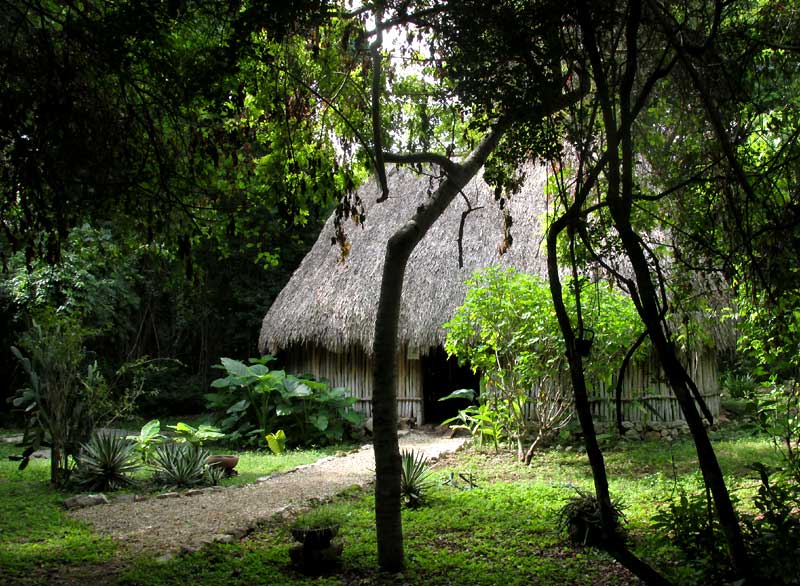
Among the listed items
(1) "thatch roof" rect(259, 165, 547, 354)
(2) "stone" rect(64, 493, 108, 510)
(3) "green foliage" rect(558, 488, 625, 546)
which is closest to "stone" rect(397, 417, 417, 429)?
(1) "thatch roof" rect(259, 165, 547, 354)

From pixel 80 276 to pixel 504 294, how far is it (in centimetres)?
925

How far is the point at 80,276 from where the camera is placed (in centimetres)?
1372

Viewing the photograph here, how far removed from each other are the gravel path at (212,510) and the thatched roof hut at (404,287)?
3.70 metres

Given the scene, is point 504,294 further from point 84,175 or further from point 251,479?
point 84,175

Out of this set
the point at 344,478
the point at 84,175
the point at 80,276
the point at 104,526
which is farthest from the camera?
the point at 80,276

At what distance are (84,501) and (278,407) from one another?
14.9 ft

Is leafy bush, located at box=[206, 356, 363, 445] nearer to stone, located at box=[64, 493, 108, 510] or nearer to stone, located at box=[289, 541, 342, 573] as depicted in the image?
stone, located at box=[64, 493, 108, 510]

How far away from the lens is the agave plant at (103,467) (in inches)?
296

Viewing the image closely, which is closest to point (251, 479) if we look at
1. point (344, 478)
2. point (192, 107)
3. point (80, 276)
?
point (344, 478)

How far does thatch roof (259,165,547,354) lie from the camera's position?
38.8ft

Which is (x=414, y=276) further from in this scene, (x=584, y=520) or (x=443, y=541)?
(x=584, y=520)

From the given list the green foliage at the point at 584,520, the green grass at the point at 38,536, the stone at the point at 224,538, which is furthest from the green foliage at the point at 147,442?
the green foliage at the point at 584,520

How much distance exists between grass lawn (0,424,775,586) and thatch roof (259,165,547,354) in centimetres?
421

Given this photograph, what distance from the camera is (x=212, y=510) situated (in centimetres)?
647
